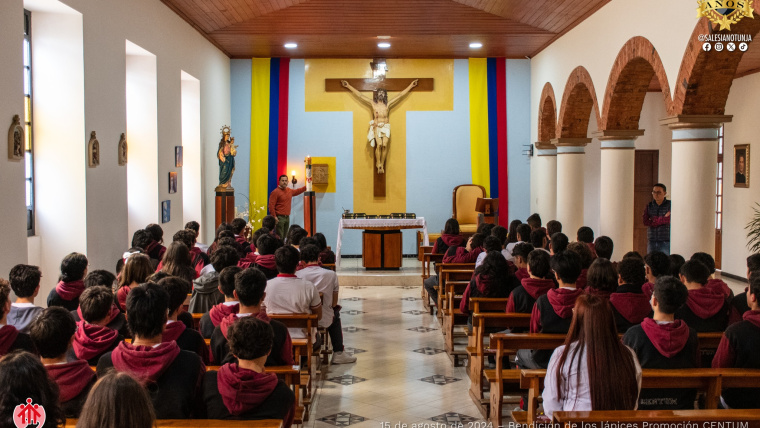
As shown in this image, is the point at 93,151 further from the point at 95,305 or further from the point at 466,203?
the point at 466,203

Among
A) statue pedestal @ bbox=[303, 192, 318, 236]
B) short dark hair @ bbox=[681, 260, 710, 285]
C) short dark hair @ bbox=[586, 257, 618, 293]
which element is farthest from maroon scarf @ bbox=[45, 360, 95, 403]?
statue pedestal @ bbox=[303, 192, 318, 236]

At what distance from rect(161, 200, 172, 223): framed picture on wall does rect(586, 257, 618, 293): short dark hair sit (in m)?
6.58

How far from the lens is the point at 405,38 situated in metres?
13.1

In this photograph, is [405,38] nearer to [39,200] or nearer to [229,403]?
[39,200]

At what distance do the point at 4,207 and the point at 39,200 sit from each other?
162 centimetres

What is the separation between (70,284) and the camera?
4.99 meters

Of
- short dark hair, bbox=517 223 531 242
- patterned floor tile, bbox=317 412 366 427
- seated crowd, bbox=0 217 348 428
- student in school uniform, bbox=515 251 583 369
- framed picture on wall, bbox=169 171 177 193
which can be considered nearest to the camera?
seated crowd, bbox=0 217 348 428

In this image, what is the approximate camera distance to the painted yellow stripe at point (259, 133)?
1491 cm

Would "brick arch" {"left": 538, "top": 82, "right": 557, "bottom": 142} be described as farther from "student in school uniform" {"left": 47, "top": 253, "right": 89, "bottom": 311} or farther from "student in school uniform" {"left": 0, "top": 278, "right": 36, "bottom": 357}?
"student in school uniform" {"left": 0, "top": 278, "right": 36, "bottom": 357}

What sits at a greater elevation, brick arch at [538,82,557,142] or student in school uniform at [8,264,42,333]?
brick arch at [538,82,557,142]

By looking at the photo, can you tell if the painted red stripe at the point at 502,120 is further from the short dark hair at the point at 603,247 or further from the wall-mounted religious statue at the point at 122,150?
the wall-mounted religious statue at the point at 122,150

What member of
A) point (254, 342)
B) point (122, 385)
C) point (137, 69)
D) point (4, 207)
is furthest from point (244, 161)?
point (122, 385)

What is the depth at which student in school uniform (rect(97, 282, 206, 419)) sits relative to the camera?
3080mm

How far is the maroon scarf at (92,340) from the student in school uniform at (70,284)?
52.2 inches
